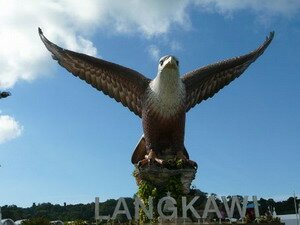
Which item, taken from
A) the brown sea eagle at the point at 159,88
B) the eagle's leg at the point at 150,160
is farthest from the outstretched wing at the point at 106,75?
the eagle's leg at the point at 150,160

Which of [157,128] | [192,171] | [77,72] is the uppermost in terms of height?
[77,72]

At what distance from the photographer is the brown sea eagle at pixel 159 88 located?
23.9m

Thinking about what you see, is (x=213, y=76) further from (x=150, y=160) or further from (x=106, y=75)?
(x=150, y=160)

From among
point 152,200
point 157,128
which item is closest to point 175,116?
point 157,128

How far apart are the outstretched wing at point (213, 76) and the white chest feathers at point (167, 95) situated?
6.03 feet

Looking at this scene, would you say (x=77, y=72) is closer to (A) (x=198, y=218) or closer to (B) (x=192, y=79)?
(B) (x=192, y=79)

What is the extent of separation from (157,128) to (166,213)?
434cm

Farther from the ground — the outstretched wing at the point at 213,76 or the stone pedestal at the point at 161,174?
the outstretched wing at the point at 213,76

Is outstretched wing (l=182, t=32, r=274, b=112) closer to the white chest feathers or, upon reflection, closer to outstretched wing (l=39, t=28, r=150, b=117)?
the white chest feathers

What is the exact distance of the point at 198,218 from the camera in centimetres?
2098

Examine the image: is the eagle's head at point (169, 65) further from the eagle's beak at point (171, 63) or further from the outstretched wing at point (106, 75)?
the outstretched wing at point (106, 75)

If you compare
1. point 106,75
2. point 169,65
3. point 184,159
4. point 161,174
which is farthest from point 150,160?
point 106,75

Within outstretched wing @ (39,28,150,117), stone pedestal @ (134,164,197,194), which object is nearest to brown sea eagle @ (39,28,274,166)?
outstretched wing @ (39,28,150,117)

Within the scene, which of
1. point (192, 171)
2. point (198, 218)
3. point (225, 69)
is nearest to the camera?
point (198, 218)
